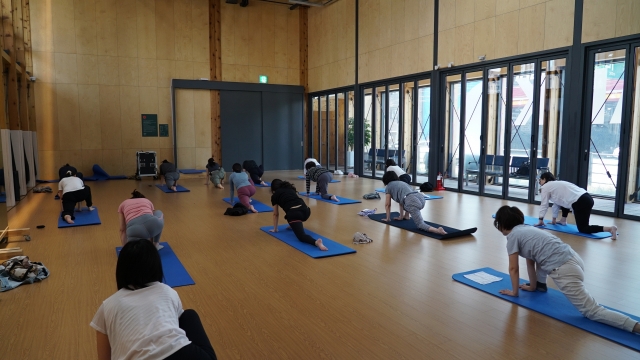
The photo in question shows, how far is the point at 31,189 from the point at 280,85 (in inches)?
303

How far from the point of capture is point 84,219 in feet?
20.7

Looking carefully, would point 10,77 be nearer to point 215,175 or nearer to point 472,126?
point 215,175

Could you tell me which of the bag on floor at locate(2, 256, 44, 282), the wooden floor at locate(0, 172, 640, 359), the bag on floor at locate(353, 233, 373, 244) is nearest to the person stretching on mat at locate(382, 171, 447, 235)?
the wooden floor at locate(0, 172, 640, 359)

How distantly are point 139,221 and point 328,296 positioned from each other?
2.00 metres

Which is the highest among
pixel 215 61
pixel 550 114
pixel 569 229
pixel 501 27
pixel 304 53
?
pixel 304 53

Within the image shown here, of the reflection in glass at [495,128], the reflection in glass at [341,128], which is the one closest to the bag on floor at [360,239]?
the reflection in glass at [495,128]

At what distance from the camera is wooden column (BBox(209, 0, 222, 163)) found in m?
13.2

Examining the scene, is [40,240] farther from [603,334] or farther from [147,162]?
[147,162]

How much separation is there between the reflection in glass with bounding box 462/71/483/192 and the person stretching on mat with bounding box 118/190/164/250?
6776mm

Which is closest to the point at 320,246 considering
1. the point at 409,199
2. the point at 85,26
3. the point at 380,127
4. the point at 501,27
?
the point at 409,199

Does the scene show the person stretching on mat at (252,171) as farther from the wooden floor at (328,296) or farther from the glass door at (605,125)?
the glass door at (605,125)

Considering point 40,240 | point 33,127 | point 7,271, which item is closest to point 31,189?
point 33,127

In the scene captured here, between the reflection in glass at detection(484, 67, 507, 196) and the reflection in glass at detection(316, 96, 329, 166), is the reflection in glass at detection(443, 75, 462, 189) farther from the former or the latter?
the reflection in glass at detection(316, 96, 329, 166)

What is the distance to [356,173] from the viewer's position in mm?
12680
